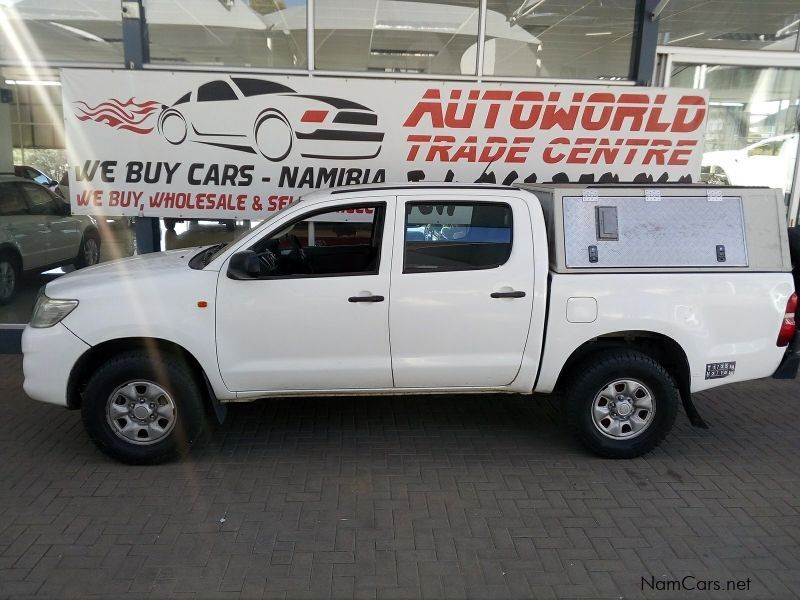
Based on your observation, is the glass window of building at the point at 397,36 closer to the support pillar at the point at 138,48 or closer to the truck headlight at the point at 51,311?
the support pillar at the point at 138,48

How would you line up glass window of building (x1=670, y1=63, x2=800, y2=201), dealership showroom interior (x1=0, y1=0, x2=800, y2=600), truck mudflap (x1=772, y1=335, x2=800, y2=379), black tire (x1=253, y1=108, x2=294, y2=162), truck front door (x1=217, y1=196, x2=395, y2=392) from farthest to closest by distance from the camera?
glass window of building (x1=670, y1=63, x2=800, y2=201) → black tire (x1=253, y1=108, x2=294, y2=162) → truck mudflap (x1=772, y1=335, x2=800, y2=379) → truck front door (x1=217, y1=196, x2=395, y2=392) → dealership showroom interior (x1=0, y1=0, x2=800, y2=600)

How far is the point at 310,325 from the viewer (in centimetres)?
414

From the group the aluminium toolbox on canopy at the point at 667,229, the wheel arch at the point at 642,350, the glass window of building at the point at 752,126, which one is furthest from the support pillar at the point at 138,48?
the glass window of building at the point at 752,126

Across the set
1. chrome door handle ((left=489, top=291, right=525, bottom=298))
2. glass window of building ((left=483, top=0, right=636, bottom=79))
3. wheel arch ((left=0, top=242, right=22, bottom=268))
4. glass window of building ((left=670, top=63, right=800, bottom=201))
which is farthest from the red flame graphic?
glass window of building ((left=670, top=63, right=800, bottom=201))

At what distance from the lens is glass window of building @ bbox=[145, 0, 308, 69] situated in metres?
7.03

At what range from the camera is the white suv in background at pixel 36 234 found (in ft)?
23.0

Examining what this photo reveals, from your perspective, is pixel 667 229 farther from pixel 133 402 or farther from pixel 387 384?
pixel 133 402

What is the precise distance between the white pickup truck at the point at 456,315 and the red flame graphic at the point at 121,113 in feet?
9.05

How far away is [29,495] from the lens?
12.7 ft

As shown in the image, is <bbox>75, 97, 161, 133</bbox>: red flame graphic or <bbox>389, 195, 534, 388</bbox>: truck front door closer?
<bbox>389, 195, 534, 388</bbox>: truck front door

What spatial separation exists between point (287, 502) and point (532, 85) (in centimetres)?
517

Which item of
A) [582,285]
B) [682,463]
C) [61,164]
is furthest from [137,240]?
[682,463]

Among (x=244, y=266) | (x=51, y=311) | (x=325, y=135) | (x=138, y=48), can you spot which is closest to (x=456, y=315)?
(x=244, y=266)

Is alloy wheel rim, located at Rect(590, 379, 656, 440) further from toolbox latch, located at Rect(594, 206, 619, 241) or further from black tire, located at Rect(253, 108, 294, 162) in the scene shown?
black tire, located at Rect(253, 108, 294, 162)
